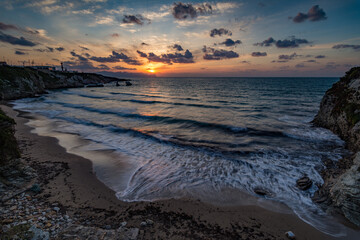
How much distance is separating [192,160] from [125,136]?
25.5ft

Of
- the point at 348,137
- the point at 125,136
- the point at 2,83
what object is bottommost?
the point at 125,136

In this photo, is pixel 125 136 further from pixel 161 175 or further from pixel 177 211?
pixel 177 211

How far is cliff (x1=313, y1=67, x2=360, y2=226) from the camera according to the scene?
18.3ft

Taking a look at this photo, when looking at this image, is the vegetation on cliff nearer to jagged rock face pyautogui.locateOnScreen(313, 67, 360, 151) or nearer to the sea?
the sea

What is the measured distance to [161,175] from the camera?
28.0ft

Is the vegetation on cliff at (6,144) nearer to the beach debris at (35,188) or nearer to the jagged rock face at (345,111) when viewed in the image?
the beach debris at (35,188)

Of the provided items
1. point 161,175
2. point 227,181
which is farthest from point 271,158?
point 161,175

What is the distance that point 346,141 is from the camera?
11.5 m

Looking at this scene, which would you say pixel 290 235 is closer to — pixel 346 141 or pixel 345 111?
pixel 346 141

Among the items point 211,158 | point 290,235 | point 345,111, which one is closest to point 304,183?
point 290,235

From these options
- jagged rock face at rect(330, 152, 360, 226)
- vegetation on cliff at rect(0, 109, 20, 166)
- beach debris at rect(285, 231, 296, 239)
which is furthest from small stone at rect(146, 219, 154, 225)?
jagged rock face at rect(330, 152, 360, 226)

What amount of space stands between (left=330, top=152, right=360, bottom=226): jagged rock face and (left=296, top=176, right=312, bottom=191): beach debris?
1139mm

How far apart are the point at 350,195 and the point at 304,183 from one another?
1.87m

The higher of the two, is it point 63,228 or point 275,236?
point 63,228
